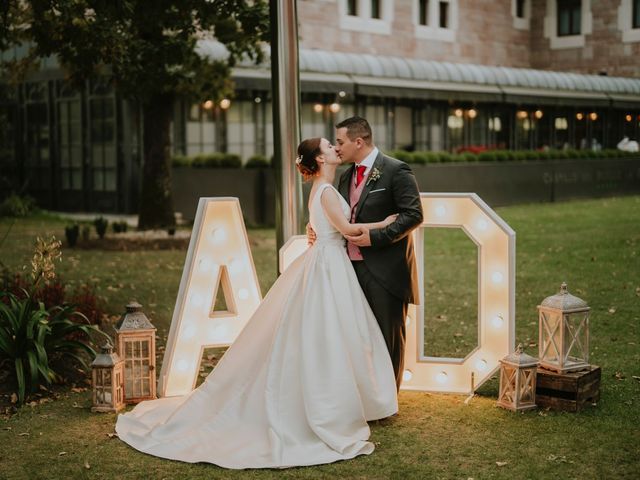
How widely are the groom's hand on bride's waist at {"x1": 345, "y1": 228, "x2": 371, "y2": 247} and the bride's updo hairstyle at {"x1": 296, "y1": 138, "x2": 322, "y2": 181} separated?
50cm

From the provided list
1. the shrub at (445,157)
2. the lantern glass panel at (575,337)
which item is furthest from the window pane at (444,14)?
the lantern glass panel at (575,337)

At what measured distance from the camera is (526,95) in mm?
32781

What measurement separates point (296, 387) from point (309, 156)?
1510mm

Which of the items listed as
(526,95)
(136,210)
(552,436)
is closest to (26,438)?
(552,436)

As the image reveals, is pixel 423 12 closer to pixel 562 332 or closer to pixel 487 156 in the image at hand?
pixel 487 156

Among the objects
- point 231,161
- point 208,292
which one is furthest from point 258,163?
point 208,292

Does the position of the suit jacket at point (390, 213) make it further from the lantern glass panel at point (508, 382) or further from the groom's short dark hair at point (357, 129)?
the lantern glass panel at point (508, 382)

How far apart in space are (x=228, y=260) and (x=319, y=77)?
62.5 feet

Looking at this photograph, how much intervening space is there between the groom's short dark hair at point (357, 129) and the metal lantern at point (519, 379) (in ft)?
5.75

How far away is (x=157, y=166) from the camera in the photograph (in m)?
18.0

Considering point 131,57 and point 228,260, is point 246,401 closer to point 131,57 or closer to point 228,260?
point 228,260

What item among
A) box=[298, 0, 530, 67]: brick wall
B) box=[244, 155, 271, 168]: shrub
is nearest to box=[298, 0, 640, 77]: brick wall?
box=[298, 0, 530, 67]: brick wall

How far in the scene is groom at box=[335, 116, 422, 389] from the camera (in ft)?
20.0

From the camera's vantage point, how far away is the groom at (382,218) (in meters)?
6.08
